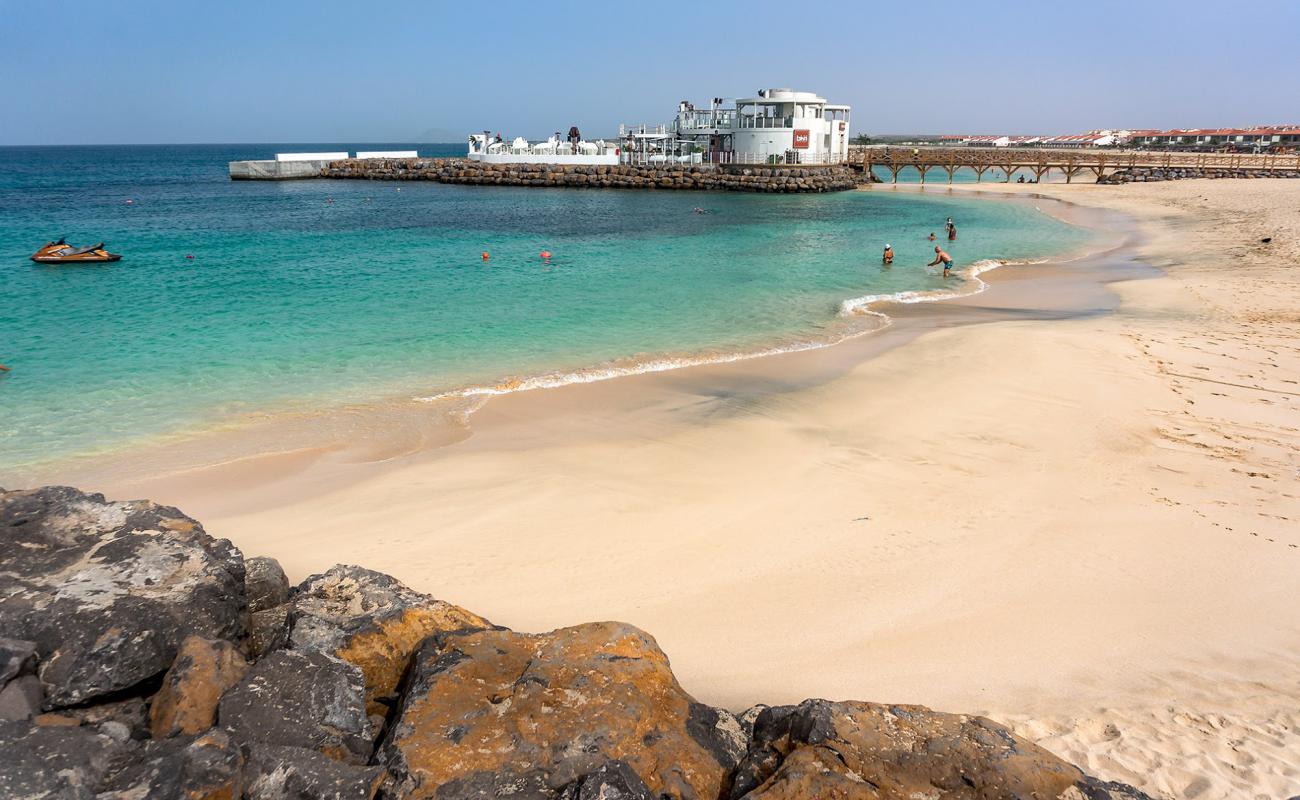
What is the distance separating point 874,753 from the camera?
353 centimetres

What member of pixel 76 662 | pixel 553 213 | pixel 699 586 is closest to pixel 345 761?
pixel 76 662

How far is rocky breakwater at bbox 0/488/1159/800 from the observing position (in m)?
3.38

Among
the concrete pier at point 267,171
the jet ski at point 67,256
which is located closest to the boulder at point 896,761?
the jet ski at point 67,256

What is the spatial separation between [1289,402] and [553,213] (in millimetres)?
39699

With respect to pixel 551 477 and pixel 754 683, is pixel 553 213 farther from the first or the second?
pixel 754 683

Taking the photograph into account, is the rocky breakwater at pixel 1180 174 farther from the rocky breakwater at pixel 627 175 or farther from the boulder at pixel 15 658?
the boulder at pixel 15 658

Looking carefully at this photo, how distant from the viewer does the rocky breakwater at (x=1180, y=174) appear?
197 feet

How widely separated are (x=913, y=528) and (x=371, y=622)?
5351mm

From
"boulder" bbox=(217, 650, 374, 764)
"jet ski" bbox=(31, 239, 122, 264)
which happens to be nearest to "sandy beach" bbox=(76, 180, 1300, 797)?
"boulder" bbox=(217, 650, 374, 764)

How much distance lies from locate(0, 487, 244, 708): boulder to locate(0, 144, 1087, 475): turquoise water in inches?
246

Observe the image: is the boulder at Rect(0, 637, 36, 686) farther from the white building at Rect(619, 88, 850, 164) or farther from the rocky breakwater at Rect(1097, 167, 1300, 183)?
the rocky breakwater at Rect(1097, 167, 1300, 183)

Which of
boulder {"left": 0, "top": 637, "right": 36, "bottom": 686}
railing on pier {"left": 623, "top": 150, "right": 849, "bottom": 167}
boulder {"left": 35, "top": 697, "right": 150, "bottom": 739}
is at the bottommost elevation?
boulder {"left": 35, "top": 697, "right": 150, "bottom": 739}

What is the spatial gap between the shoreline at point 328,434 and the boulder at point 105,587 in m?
4.34

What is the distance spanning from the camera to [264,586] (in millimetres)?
5531
